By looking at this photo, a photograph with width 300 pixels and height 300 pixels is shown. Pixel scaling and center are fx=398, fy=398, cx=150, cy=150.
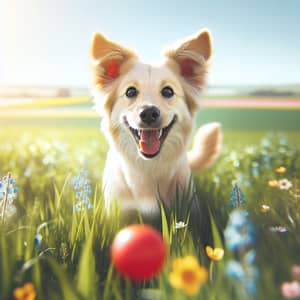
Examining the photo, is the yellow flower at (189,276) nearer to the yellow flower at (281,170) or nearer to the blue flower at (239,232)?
the blue flower at (239,232)

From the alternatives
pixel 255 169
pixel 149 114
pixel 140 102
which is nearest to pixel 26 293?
pixel 149 114

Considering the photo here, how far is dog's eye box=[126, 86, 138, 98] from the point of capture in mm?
2475

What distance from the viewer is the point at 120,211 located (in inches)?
92.0

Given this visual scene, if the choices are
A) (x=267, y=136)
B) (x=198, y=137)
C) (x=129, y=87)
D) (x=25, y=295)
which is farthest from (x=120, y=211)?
(x=267, y=136)

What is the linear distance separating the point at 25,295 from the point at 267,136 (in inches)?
148

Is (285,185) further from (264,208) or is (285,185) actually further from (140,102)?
(140,102)

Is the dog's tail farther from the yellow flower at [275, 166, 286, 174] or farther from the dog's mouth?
the dog's mouth

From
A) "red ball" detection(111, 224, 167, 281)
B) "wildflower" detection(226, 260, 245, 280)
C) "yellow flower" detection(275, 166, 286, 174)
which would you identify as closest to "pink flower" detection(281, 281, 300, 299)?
"wildflower" detection(226, 260, 245, 280)

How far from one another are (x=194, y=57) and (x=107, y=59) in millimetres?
569

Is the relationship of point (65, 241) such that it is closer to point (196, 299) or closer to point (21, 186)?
point (196, 299)

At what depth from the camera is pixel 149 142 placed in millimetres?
2463

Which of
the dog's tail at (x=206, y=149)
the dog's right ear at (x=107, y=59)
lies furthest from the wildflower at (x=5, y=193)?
the dog's tail at (x=206, y=149)

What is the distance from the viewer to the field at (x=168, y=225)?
136cm

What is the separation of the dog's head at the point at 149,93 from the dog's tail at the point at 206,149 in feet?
2.59
